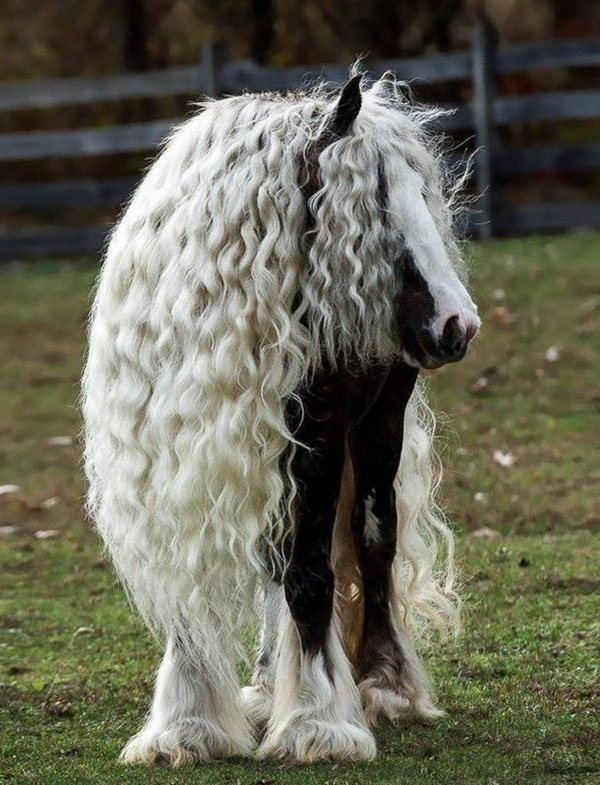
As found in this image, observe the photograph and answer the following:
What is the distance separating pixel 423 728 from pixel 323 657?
0.51 m

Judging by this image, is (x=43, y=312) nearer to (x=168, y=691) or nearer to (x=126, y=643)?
(x=126, y=643)

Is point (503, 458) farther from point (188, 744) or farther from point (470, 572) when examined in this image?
point (188, 744)

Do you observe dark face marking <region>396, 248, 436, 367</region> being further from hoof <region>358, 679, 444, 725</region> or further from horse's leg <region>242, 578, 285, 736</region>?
hoof <region>358, 679, 444, 725</region>

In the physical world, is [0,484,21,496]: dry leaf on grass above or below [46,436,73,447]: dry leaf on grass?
above

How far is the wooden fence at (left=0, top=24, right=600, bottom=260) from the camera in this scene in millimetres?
13922

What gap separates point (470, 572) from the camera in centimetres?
678

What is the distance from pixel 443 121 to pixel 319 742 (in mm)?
11102

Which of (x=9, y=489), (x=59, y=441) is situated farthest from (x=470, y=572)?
(x=59, y=441)

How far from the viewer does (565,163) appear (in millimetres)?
13820

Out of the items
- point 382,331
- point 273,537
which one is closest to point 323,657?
point 273,537

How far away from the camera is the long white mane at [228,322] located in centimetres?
419

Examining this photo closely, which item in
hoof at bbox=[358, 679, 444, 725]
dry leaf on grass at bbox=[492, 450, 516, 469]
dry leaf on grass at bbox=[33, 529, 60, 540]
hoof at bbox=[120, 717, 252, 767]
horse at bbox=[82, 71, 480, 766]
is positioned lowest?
dry leaf on grass at bbox=[492, 450, 516, 469]

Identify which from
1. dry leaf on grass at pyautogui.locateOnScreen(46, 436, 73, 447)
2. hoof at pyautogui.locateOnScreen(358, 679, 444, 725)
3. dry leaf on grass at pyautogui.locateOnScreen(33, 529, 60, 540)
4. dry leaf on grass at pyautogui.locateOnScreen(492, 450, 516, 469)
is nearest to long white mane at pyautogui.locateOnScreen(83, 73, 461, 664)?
hoof at pyautogui.locateOnScreen(358, 679, 444, 725)

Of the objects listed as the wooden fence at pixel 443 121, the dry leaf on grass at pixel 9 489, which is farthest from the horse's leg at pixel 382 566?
the wooden fence at pixel 443 121
